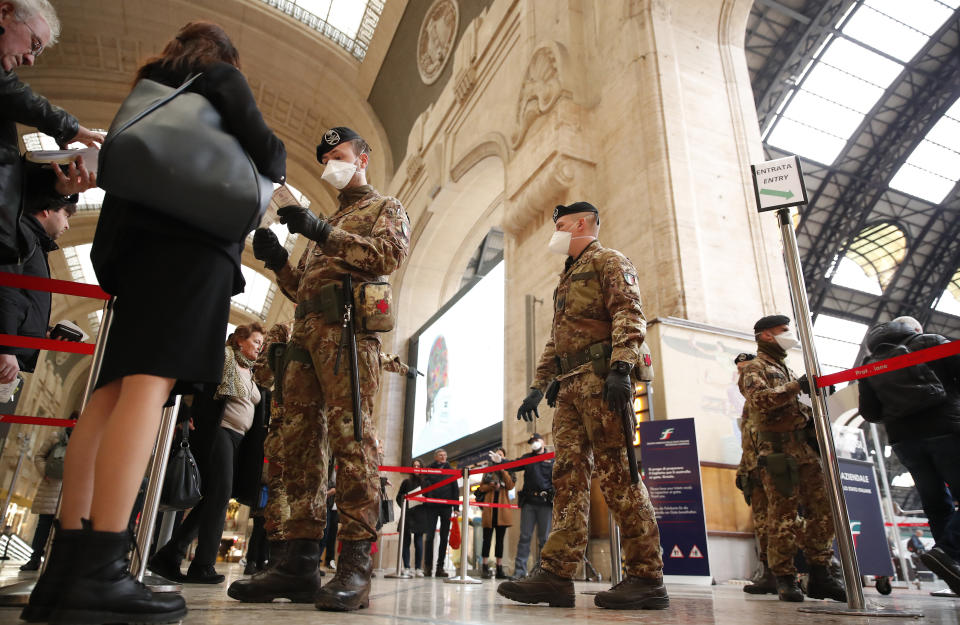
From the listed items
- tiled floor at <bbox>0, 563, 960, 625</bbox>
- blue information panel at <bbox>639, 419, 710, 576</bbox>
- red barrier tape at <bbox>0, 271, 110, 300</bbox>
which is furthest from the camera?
blue information panel at <bbox>639, 419, 710, 576</bbox>

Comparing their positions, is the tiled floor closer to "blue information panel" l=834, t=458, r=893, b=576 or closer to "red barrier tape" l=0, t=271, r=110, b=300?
"red barrier tape" l=0, t=271, r=110, b=300

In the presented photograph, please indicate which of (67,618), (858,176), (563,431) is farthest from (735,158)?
(858,176)

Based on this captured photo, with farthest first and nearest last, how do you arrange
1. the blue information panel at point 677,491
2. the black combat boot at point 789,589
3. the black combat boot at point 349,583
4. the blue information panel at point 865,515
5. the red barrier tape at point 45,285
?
1. the blue information panel at point 865,515
2. the blue information panel at point 677,491
3. the black combat boot at point 789,589
4. the black combat boot at point 349,583
5. the red barrier tape at point 45,285

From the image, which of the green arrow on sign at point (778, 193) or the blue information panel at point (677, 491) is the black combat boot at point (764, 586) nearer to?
the blue information panel at point (677, 491)

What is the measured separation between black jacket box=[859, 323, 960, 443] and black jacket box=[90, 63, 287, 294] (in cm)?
324

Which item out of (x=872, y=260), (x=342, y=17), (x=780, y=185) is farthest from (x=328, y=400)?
(x=872, y=260)

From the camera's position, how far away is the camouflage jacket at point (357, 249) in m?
2.25

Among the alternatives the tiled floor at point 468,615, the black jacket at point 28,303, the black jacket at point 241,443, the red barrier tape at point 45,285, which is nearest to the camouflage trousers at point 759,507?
the tiled floor at point 468,615

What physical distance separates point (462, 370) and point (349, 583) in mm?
8800

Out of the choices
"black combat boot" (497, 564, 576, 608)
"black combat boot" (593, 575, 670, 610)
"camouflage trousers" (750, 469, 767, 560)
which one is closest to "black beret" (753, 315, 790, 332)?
"camouflage trousers" (750, 469, 767, 560)

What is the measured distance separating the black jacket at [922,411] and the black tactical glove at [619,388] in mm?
1681

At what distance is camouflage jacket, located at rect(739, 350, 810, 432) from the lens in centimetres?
346

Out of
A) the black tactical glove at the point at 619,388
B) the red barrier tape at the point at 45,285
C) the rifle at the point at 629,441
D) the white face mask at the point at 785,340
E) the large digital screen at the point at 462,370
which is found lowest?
the rifle at the point at 629,441

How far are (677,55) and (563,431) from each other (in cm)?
607
